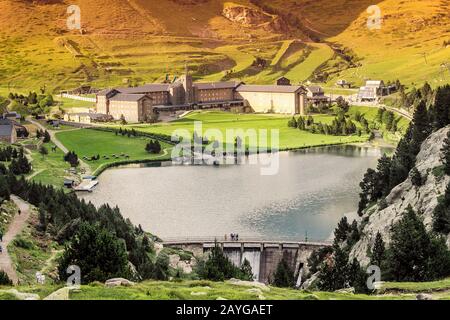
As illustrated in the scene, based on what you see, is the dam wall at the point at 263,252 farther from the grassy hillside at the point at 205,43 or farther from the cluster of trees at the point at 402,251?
the grassy hillside at the point at 205,43

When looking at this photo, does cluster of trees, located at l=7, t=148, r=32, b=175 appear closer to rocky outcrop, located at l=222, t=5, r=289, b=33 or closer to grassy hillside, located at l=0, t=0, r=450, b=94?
grassy hillside, located at l=0, t=0, r=450, b=94

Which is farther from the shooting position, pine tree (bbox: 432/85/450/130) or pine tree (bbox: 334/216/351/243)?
pine tree (bbox: 432/85/450/130)

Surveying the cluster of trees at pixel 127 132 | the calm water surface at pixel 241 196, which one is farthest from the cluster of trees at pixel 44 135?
the calm water surface at pixel 241 196

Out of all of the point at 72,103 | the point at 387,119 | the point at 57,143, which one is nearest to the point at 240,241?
the point at 57,143

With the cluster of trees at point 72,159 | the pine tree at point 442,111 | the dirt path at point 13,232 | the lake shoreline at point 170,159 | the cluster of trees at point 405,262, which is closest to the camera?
the cluster of trees at point 405,262

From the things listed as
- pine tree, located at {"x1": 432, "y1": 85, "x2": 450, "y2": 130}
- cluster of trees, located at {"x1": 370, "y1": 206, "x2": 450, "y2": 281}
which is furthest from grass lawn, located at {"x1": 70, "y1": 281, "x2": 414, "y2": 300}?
pine tree, located at {"x1": 432, "y1": 85, "x2": 450, "y2": 130}

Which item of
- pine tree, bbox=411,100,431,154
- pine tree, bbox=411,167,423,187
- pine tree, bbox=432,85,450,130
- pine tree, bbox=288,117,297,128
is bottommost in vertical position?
pine tree, bbox=411,167,423,187
